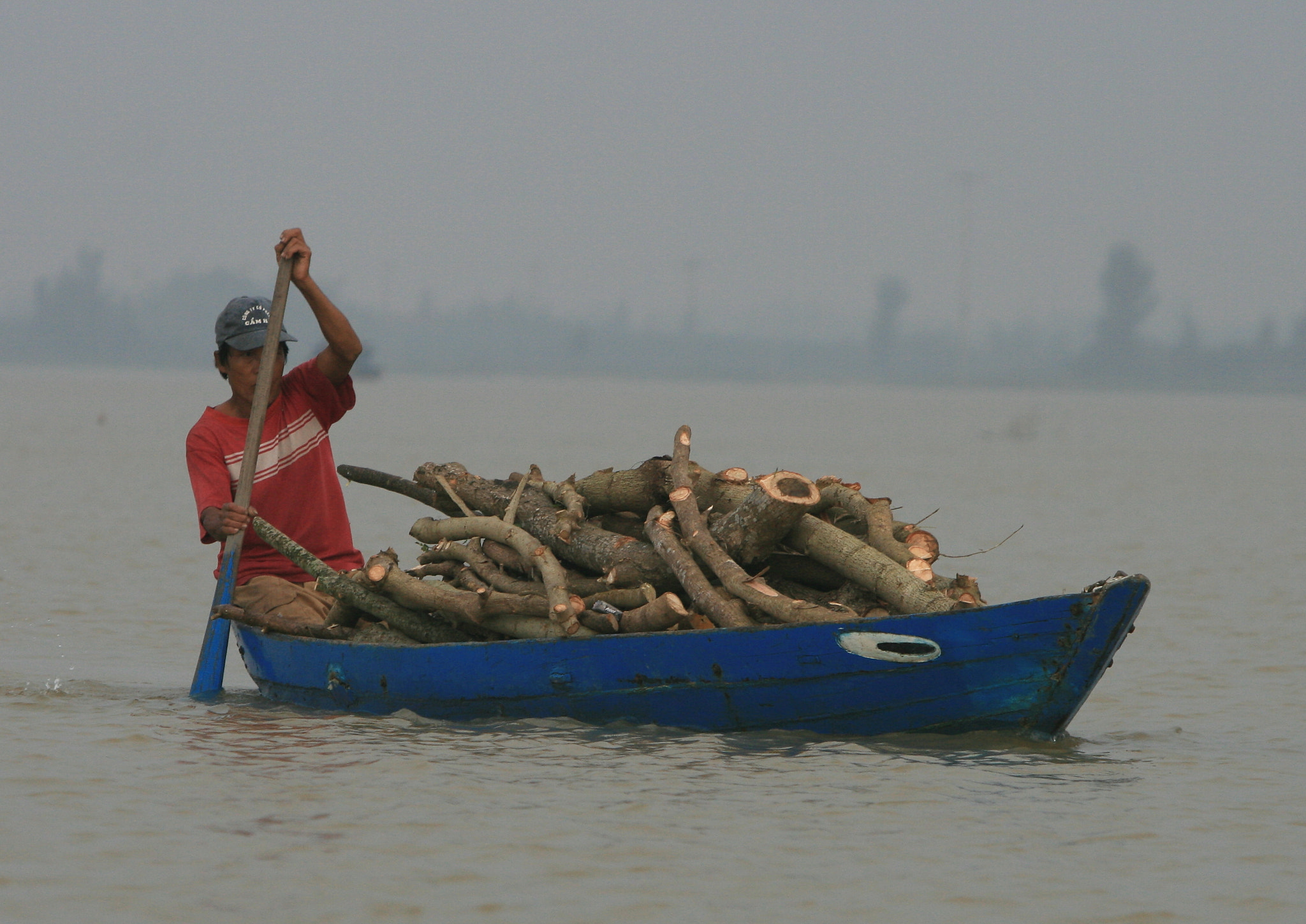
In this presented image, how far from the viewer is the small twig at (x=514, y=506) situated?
8.14 m

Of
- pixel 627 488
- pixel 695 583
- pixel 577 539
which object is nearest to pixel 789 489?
pixel 695 583

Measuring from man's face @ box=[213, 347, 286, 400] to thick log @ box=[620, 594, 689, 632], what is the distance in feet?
7.36

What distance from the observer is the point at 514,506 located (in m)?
8.19

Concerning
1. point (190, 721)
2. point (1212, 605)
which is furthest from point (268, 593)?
point (1212, 605)

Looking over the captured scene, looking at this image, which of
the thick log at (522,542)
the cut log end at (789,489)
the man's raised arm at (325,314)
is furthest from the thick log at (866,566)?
the man's raised arm at (325,314)

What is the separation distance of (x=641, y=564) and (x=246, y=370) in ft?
7.43

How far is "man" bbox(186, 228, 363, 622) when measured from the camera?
320 inches

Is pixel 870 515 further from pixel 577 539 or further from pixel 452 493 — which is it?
pixel 452 493

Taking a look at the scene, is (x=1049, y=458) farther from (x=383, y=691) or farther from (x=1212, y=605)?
(x=383, y=691)

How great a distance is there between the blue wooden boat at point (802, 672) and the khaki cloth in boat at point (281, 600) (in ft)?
1.31

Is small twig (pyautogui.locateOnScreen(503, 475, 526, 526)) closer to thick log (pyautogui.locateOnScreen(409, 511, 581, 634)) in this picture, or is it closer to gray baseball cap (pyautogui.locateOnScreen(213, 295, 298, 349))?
thick log (pyautogui.locateOnScreen(409, 511, 581, 634))

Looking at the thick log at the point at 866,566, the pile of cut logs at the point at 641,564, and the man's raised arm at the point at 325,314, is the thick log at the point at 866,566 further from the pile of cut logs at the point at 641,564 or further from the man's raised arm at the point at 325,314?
the man's raised arm at the point at 325,314

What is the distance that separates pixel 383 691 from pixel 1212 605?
8.57m

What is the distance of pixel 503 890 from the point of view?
17.7 ft
